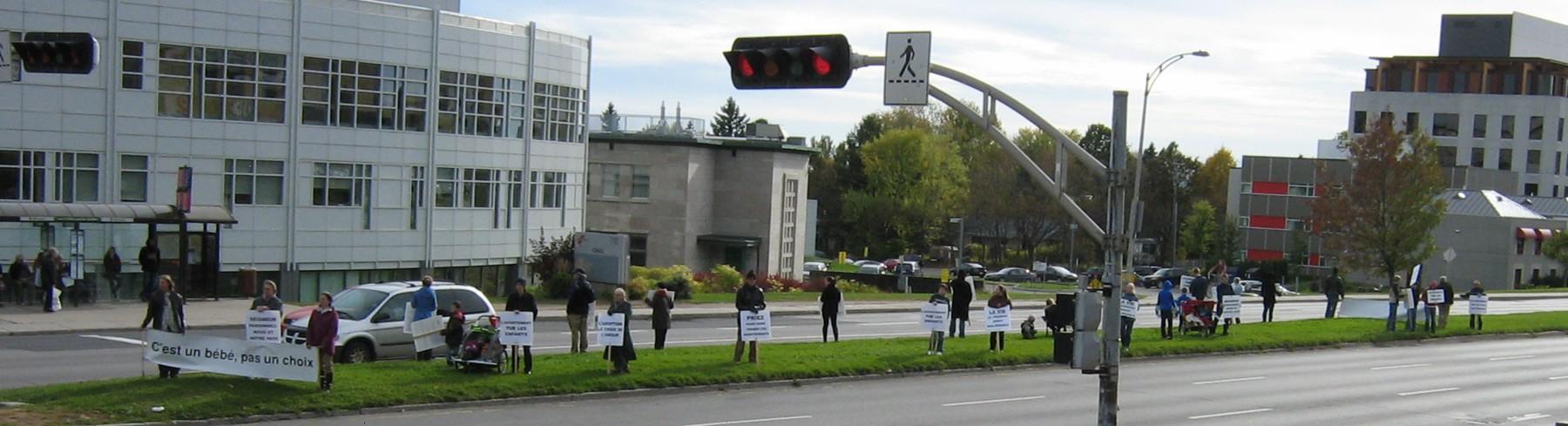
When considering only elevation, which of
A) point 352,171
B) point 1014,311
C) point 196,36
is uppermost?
point 196,36

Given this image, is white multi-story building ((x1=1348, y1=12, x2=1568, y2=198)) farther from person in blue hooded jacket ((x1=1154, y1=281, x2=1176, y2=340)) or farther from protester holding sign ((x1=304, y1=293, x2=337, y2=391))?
protester holding sign ((x1=304, y1=293, x2=337, y2=391))

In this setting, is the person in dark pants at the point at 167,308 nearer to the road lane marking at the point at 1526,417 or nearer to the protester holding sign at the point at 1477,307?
the road lane marking at the point at 1526,417

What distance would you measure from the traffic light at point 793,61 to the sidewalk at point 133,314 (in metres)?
19.8

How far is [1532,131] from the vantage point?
347 feet

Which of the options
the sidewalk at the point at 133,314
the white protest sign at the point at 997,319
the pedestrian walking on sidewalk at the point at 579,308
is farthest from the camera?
the white protest sign at the point at 997,319

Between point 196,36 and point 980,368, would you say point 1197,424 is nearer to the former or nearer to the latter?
point 980,368

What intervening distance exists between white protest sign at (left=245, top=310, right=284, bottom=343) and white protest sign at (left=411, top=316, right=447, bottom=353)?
2.50 m

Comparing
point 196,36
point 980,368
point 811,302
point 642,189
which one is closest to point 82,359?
point 980,368

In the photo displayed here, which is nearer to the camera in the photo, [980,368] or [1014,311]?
[980,368]

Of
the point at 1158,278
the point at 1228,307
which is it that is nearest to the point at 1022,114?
the point at 1228,307

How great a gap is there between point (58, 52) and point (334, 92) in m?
25.2

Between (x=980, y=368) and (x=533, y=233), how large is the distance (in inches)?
979

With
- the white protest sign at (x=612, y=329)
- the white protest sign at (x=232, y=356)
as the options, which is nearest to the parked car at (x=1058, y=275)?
the white protest sign at (x=612, y=329)

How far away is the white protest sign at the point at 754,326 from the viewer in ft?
82.2
